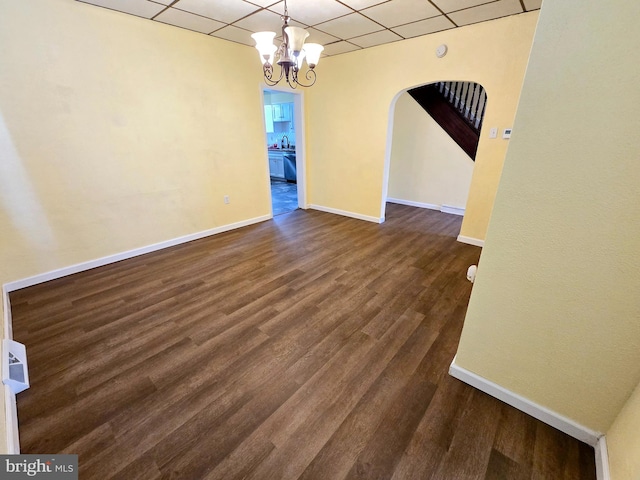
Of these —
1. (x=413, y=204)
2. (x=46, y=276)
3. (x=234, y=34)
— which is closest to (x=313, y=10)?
(x=234, y=34)

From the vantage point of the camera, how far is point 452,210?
196 inches

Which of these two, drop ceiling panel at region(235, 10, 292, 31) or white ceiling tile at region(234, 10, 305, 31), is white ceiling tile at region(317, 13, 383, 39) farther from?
drop ceiling panel at region(235, 10, 292, 31)

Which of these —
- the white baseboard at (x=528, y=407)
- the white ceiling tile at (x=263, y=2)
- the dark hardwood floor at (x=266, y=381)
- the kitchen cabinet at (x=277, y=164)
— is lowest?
the dark hardwood floor at (x=266, y=381)

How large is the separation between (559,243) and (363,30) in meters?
3.14

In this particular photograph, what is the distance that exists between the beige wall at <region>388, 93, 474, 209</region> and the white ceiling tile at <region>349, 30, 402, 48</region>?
1752 millimetres

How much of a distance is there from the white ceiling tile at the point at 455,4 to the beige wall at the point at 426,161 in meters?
2.43

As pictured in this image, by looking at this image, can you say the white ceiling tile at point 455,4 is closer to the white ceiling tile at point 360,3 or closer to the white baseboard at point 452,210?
the white ceiling tile at point 360,3

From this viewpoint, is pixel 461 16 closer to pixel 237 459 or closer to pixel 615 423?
pixel 615 423

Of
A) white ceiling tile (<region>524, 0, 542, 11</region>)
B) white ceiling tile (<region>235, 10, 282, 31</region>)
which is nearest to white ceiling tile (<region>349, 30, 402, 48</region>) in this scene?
white ceiling tile (<region>235, 10, 282, 31</region>)

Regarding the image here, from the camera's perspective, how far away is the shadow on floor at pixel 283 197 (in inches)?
204

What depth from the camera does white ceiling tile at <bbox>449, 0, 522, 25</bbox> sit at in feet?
8.06

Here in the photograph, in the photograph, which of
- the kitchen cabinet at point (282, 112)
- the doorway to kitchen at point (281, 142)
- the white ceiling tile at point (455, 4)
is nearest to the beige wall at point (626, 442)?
the white ceiling tile at point (455, 4)

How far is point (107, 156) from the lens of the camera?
279cm

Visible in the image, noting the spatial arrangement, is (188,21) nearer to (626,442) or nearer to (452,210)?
(626,442)
